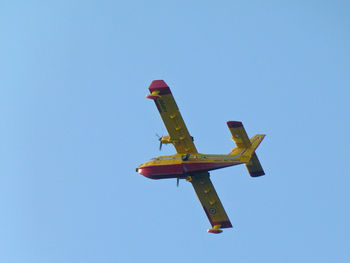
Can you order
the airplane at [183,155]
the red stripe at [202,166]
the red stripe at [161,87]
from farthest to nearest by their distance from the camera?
1. the red stripe at [202,166]
2. the airplane at [183,155]
3. the red stripe at [161,87]

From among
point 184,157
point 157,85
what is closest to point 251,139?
point 184,157

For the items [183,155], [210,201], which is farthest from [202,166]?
[210,201]

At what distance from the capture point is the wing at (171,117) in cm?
5600

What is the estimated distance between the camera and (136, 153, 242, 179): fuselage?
5744 centimetres

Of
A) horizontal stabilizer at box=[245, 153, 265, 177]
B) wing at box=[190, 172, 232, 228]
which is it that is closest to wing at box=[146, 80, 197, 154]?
wing at box=[190, 172, 232, 228]

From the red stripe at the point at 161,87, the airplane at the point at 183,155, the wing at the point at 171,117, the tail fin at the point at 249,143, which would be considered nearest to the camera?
the red stripe at the point at 161,87

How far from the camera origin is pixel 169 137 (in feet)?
192

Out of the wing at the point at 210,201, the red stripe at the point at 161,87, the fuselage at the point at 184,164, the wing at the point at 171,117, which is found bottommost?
the wing at the point at 210,201

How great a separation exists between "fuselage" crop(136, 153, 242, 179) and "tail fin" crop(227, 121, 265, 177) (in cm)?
160

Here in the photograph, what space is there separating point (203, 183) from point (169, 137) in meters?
6.81

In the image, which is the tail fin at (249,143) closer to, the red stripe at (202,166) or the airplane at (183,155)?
the airplane at (183,155)

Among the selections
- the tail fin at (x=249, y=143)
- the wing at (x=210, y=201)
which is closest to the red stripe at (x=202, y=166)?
the tail fin at (x=249, y=143)

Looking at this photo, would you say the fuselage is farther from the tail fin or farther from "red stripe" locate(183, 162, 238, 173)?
the tail fin

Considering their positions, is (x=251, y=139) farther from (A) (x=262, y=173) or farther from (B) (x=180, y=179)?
(B) (x=180, y=179)
